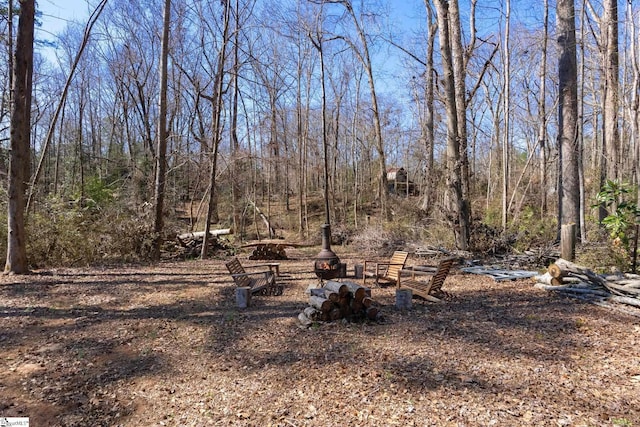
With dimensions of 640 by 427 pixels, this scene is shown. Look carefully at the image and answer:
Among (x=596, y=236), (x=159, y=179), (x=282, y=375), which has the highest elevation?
(x=159, y=179)

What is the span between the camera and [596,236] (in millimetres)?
8523

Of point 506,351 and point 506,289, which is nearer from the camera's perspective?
point 506,351

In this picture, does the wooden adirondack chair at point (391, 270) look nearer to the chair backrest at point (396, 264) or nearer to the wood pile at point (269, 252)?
the chair backrest at point (396, 264)

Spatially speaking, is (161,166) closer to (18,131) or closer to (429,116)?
(18,131)

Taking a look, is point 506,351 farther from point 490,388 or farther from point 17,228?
point 17,228

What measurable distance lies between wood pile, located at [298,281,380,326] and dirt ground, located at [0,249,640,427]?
0.16 m

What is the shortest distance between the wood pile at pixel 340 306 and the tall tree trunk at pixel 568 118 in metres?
7.10

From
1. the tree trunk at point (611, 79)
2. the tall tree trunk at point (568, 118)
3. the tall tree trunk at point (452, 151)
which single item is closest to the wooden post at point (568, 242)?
the tall tree trunk at point (568, 118)

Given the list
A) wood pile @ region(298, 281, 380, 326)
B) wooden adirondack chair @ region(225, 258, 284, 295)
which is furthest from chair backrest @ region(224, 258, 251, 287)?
wood pile @ region(298, 281, 380, 326)

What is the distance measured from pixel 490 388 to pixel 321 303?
2387 millimetres

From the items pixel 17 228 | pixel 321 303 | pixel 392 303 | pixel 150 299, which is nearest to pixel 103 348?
pixel 150 299

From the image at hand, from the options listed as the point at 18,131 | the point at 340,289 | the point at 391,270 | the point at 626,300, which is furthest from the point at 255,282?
the point at 626,300

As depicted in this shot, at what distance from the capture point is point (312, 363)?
395cm

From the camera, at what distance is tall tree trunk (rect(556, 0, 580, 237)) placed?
30.9ft
